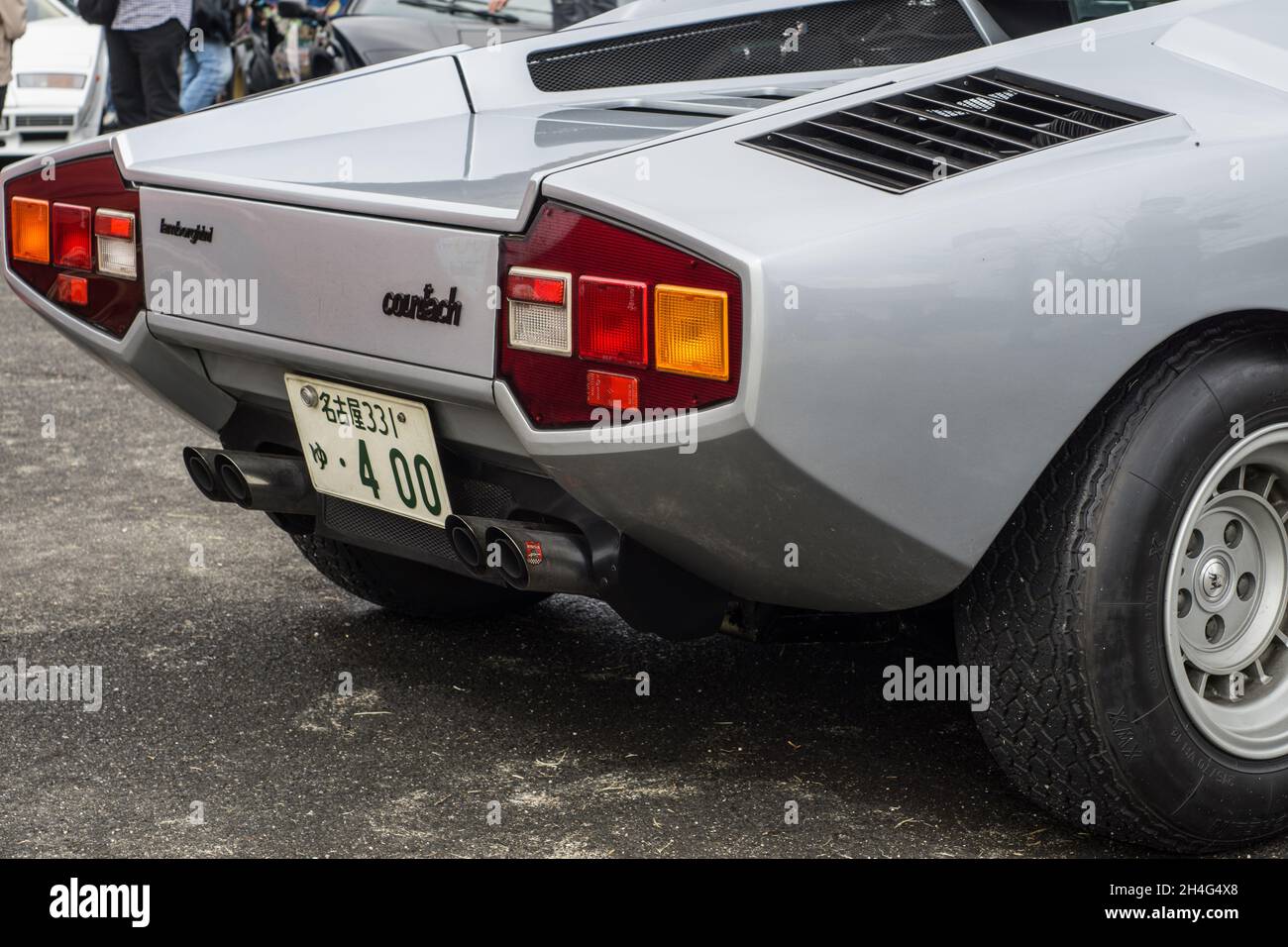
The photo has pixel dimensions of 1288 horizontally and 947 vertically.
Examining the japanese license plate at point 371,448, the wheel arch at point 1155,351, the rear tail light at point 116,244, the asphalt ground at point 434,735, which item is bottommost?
the asphalt ground at point 434,735

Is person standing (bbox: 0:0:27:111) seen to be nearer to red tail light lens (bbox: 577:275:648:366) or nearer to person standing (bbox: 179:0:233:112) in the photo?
person standing (bbox: 179:0:233:112)

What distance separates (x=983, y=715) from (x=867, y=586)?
0.31m

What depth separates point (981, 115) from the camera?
7.50 feet

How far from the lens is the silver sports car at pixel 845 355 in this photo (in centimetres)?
205

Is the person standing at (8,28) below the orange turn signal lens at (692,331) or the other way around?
the other way around

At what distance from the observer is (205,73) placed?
9.91m

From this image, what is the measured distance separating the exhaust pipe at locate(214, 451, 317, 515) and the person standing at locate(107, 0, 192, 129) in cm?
572

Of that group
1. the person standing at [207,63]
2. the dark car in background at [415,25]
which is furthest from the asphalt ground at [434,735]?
the person standing at [207,63]

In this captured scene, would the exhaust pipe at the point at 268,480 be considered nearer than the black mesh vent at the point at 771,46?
Yes

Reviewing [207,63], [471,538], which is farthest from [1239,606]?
[207,63]

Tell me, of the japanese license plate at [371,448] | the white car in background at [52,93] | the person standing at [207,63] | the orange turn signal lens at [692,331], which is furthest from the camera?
the white car in background at [52,93]

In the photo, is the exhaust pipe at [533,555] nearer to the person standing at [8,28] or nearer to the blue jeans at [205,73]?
the person standing at [8,28]

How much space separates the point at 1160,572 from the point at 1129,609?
8 cm
